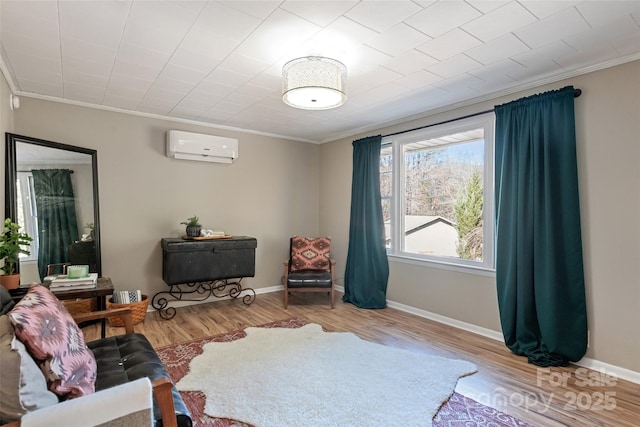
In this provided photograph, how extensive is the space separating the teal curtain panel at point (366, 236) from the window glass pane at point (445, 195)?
0.37m

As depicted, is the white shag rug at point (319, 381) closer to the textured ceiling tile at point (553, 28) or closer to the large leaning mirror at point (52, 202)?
the large leaning mirror at point (52, 202)

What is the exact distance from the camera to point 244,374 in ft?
8.20

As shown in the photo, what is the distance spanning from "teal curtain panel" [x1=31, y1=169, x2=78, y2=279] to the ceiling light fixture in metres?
2.55

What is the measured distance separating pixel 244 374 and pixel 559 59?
336cm

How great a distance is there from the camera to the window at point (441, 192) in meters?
3.44

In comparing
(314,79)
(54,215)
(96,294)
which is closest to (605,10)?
(314,79)

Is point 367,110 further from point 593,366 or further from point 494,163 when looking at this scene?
point 593,366

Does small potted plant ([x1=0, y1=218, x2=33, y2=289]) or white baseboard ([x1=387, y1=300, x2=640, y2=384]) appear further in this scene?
white baseboard ([x1=387, y1=300, x2=640, y2=384])

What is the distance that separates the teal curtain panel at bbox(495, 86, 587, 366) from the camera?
2.70 m

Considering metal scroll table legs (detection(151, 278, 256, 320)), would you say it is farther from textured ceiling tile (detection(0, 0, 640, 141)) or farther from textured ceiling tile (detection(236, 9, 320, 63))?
textured ceiling tile (detection(236, 9, 320, 63))

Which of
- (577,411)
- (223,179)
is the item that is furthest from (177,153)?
(577,411)

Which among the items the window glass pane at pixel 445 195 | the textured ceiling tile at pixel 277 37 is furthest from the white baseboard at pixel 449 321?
the textured ceiling tile at pixel 277 37

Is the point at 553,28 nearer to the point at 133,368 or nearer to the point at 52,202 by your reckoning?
the point at 133,368

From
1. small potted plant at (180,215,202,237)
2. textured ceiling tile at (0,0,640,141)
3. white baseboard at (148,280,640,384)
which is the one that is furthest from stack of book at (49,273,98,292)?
textured ceiling tile at (0,0,640,141)
